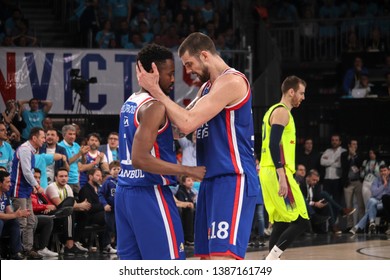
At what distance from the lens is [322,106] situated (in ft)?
64.9

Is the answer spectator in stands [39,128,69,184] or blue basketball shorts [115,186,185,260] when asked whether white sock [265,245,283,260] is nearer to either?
blue basketball shorts [115,186,185,260]

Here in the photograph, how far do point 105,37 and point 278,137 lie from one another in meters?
9.81

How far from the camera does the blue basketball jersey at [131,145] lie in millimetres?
6051

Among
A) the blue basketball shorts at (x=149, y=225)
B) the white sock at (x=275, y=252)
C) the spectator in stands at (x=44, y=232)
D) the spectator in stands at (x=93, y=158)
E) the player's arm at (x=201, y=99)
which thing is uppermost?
the player's arm at (x=201, y=99)

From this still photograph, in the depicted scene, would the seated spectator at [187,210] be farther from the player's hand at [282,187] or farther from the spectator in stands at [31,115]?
the player's hand at [282,187]

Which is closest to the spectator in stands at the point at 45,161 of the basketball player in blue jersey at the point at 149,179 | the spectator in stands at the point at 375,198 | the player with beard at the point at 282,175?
the player with beard at the point at 282,175

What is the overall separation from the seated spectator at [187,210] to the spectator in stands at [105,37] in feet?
15.7

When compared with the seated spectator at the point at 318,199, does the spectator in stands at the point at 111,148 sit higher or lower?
higher

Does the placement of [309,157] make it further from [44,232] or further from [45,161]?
[44,232]

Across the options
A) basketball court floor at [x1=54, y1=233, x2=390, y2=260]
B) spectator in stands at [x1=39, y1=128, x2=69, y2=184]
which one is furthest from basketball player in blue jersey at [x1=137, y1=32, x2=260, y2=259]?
spectator in stands at [x1=39, y1=128, x2=69, y2=184]

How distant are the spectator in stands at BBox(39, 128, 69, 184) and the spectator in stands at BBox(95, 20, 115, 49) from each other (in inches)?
208

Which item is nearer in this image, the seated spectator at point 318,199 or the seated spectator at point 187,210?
the seated spectator at point 187,210

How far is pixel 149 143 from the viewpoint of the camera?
5863 mm

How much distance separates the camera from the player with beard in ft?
31.8
